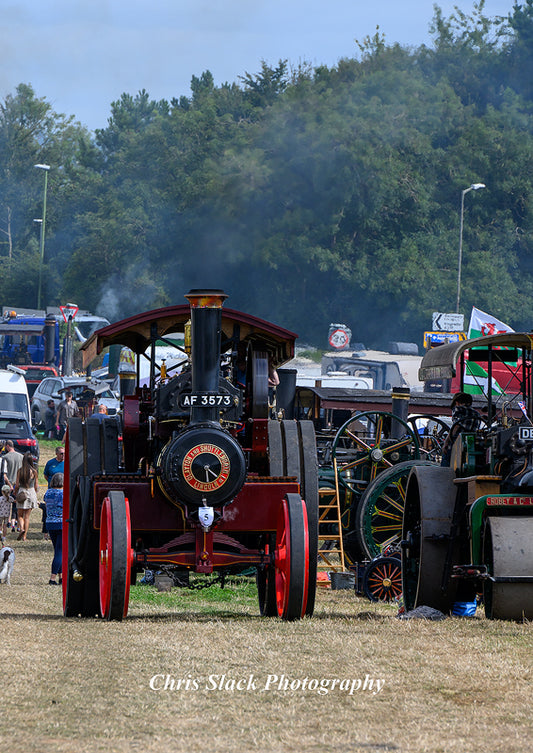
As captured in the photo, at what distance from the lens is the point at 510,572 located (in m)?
8.32

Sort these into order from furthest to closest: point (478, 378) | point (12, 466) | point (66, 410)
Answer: point (66, 410)
point (478, 378)
point (12, 466)

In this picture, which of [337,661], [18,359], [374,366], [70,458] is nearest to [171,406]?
[70,458]

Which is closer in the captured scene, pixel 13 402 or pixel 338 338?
pixel 13 402

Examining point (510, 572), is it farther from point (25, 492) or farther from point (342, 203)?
point (342, 203)

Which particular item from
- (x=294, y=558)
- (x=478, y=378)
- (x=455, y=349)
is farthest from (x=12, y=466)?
(x=455, y=349)

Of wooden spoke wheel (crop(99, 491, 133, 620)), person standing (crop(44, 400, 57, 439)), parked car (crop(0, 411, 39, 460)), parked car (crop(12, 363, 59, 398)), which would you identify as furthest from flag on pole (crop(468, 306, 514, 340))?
parked car (crop(12, 363, 59, 398))

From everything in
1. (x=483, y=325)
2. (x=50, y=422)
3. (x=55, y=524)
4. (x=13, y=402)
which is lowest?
(x=55, y=524)

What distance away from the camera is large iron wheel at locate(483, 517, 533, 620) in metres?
8.32

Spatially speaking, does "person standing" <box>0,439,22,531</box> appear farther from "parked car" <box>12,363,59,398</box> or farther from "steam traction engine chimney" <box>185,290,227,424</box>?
"parked car" <box>12,363,59,398</box>

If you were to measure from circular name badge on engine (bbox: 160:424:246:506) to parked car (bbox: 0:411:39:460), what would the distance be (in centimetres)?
1472

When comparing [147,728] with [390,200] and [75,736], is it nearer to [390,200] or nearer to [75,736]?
[75,736]

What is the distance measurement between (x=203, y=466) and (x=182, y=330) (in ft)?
6.79

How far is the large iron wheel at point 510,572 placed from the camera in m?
8.32

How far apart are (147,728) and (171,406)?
4353 mm
